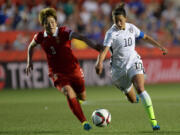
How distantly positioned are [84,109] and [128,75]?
3703mm

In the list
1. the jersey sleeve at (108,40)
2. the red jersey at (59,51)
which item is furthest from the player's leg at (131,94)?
the red jersey at (59,51)

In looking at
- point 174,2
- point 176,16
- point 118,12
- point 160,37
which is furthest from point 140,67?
point 174,2

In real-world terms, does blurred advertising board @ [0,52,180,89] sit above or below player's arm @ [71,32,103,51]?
below

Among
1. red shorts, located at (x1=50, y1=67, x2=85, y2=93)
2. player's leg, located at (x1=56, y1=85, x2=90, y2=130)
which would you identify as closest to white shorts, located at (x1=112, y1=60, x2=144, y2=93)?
red shorts, located at (x1=50, y1=67, x2=85, y2=93)

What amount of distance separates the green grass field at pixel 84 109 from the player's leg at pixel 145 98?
17cm

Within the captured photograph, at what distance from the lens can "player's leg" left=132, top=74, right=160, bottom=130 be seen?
8.82 metres

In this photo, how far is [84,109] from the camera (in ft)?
43.1

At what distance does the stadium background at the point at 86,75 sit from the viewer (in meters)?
10.1

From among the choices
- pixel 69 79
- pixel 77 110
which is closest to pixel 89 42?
pixel 69 79

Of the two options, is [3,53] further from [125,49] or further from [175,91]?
[125,49]

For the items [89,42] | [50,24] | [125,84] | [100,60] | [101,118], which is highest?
[50,24]

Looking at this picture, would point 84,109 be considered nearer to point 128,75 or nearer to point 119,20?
point 128,75

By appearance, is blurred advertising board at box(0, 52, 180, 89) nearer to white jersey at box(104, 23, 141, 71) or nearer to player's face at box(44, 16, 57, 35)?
white jersey at box(104, 23, 141, 71)

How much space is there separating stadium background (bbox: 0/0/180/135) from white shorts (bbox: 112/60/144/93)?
2.38ft
